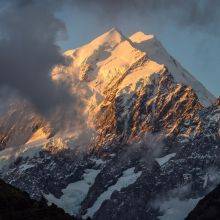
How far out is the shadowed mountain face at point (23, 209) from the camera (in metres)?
150

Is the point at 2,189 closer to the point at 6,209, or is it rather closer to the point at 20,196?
the point at 20,196

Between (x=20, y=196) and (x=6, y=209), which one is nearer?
(x=6, y=209)

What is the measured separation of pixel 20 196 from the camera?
16850cm

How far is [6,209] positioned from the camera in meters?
155

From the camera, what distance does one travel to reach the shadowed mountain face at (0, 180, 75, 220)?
493 feet

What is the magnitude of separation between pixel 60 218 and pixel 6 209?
27.5 ft

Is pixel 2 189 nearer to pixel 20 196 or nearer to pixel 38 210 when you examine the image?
pixel 20 196

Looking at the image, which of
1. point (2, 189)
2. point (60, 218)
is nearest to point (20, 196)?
point (2, 189)

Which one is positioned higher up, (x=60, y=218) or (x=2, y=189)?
(x=2, y=189)

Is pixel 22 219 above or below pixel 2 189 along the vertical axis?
below

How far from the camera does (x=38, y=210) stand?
154500 mm

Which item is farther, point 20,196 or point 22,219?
point 20,196

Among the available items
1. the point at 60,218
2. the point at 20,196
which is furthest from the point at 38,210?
the point at 20,196

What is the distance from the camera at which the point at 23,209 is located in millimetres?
158500
